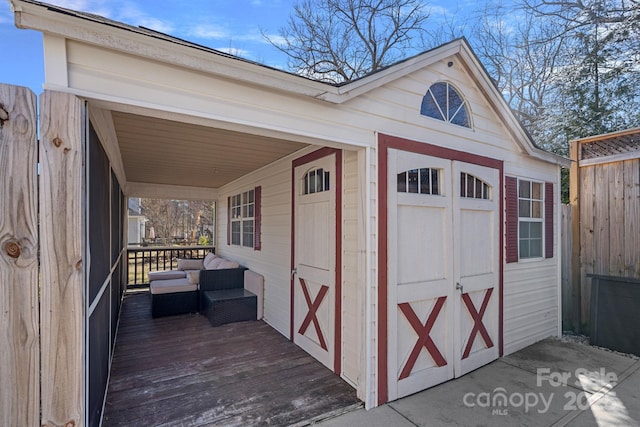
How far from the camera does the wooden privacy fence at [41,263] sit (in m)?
1.37

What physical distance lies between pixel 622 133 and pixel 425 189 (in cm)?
336

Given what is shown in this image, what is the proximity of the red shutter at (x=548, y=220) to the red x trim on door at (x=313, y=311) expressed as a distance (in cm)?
330

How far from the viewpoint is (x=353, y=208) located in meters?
3.00

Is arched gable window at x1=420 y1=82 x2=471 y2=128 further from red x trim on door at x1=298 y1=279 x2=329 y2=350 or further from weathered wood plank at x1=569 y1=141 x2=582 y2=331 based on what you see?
weathered wood plank at x1=569 y1=141 x2=582 y2=331

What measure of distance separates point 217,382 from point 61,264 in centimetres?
206

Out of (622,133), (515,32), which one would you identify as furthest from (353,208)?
(515,32)

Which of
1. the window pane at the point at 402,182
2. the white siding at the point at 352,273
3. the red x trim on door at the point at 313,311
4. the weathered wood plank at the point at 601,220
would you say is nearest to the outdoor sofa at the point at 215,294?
the red x trim on door at the point at 313,311

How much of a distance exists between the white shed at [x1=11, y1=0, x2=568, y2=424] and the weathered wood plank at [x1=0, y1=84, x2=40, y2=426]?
24 centimetres

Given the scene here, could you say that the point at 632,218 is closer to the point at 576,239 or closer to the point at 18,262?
the point at 576,239

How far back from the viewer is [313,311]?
359cm

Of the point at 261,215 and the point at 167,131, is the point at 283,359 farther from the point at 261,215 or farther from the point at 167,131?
the point at 167,131

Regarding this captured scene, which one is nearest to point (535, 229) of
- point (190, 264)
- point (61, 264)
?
point (61, 264)

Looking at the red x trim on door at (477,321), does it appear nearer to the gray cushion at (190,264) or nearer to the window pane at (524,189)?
the window pane at (524,189)

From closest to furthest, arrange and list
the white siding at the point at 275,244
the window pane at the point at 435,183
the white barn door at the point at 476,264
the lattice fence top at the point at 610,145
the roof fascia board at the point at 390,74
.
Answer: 1. the roof fascia board at the point at 390,74
2. the window pane at the point at 435,183
3. the white barn door at the point at 476,264
4. the lattice fence top at the point at 610,145
5. the white siding at the point at 275,244
